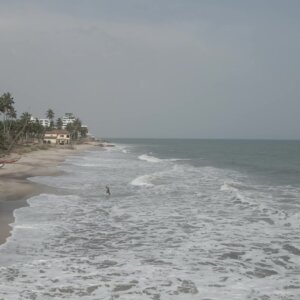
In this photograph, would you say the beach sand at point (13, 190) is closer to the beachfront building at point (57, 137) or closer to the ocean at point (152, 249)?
the ocean at point (152, 249)

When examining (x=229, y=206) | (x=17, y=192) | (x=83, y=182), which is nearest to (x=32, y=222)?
(x=17, y=192)

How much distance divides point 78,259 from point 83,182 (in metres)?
20.7

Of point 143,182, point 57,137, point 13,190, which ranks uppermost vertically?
point 57,137

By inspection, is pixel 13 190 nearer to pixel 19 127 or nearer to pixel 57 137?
pixel 19 127

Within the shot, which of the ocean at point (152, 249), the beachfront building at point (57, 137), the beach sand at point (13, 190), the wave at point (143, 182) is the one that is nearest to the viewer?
the ocean at point (152, 249)

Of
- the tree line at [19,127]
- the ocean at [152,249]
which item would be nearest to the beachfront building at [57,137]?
the tree line at [19,127]

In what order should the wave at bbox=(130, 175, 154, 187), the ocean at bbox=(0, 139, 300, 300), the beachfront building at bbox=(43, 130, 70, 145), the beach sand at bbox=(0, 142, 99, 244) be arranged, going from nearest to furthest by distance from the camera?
the ocean at bbox=(0, 139, 300, 300), the beach sand at bbox=(0, 142, 99, 244), the wave at bbox=(130, 175, 154, 187), the beachfront building at bbox=(43, 130, 70, 145)

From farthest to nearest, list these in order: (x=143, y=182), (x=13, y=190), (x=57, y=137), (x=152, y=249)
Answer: (x=57, y=137), (x=143, y=182), (x=13, y=190), (x=152, y=249)

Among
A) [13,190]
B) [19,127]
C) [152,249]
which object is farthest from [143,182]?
[19,127]

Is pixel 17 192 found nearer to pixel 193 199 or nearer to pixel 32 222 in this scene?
pixel 32 222

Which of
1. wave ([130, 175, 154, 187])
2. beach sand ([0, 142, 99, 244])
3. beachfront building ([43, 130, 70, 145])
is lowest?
beach sand ([0, 142, 99, 244])

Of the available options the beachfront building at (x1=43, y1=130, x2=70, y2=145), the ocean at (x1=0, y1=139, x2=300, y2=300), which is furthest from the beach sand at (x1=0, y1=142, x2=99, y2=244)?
the beachfront building at (x1=43, y1=130, x2=70, y2=145)

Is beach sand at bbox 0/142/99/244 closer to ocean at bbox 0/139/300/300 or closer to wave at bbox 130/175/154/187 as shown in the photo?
ocean at bbox 0/139/300/300

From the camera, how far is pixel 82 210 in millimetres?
20703
